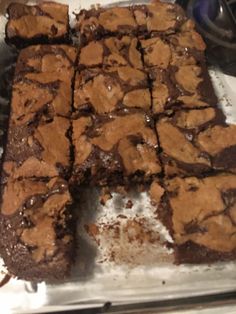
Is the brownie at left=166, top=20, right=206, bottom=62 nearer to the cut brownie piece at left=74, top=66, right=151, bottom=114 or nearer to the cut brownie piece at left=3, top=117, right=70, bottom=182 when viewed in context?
the cut brownie piece at left=74, top=66, right=151, bottom=114

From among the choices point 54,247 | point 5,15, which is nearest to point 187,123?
point 54,247

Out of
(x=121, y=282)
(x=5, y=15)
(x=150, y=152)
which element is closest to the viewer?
(x=121, y=282)

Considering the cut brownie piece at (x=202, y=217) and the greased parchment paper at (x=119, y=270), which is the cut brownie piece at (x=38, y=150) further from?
the cut brownie piece at (x=202, y=217)

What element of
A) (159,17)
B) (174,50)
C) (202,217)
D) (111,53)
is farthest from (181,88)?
(202,217)

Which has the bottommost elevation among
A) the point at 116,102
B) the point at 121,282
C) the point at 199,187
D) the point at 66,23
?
the point at 121,282

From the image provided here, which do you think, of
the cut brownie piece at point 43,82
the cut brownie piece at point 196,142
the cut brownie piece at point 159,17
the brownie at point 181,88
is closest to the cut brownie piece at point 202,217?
the cut brownie piece at point 196,142

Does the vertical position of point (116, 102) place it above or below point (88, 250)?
above

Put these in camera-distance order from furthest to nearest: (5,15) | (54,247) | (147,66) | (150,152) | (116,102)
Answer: (5,15) < (147,66) < (116,102) < (150,152) < (54,247)

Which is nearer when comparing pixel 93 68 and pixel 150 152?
pixel 150 152

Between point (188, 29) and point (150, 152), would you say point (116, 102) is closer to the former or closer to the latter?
point (150, 152)
